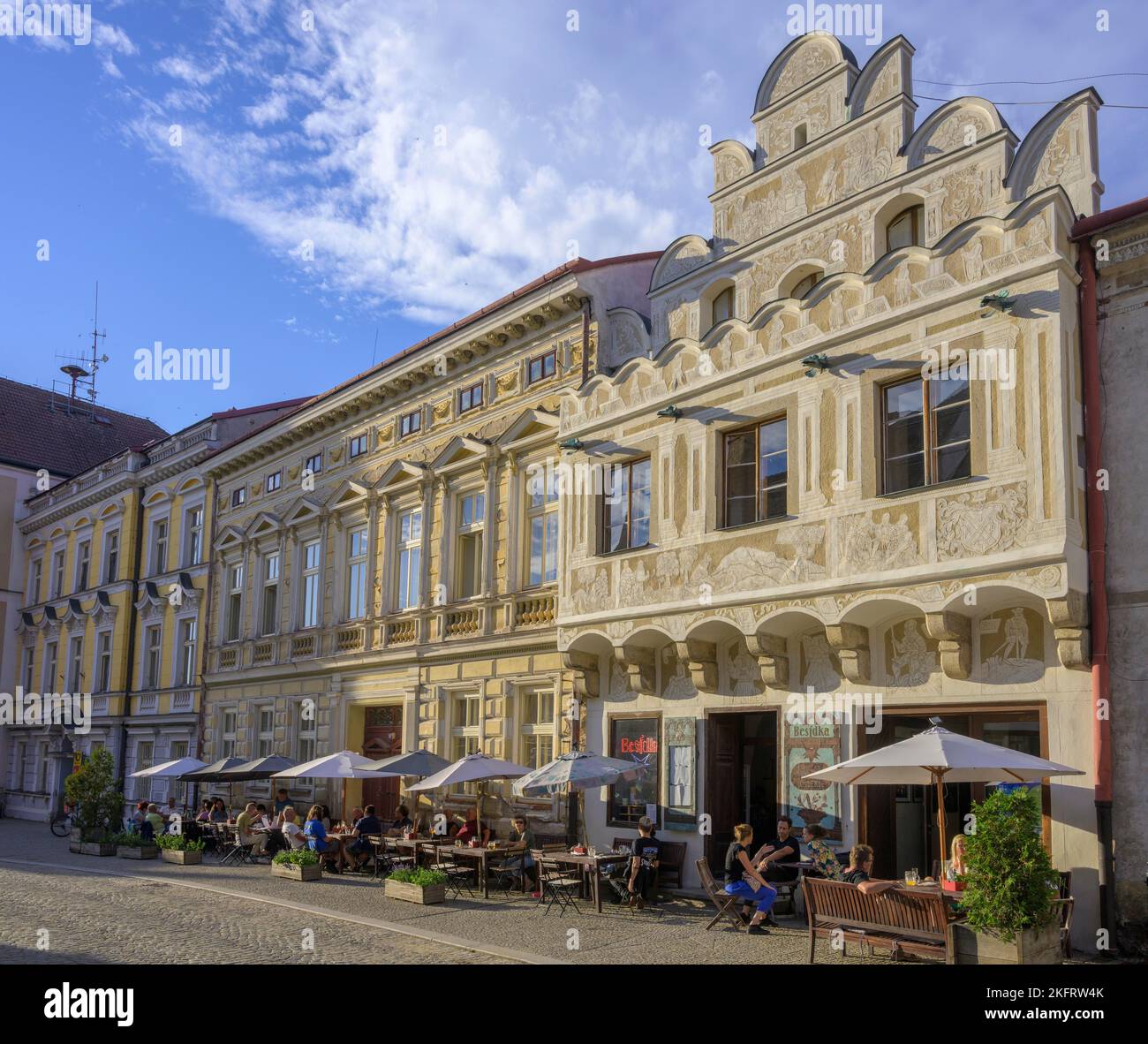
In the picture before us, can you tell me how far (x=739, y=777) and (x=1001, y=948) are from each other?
283 inches

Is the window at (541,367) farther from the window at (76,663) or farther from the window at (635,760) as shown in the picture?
the window at (76,663)

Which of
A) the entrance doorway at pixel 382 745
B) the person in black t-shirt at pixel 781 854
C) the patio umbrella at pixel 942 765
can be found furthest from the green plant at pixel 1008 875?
the entrance doorway at pixel 382 745

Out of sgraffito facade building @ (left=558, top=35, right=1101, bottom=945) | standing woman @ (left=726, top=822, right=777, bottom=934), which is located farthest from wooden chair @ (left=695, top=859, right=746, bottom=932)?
sgraffito facade building @ (left=558, top=35, right=1101, bottom=945)

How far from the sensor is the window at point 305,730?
27344mm

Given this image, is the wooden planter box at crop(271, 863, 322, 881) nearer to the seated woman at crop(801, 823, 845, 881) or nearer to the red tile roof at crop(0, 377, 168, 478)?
the seated woman at crop(801, 823, 845, 881)

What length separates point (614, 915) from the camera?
15.6 meters

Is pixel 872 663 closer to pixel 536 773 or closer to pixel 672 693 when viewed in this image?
pixel 672 693

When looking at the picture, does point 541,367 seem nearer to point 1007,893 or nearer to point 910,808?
point 910,808

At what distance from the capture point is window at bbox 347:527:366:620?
26359 millimetres

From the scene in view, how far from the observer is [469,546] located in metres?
23.7

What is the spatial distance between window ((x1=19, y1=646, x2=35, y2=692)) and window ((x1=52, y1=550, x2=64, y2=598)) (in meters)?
2.93

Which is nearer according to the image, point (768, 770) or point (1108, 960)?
point (1108, 960)
